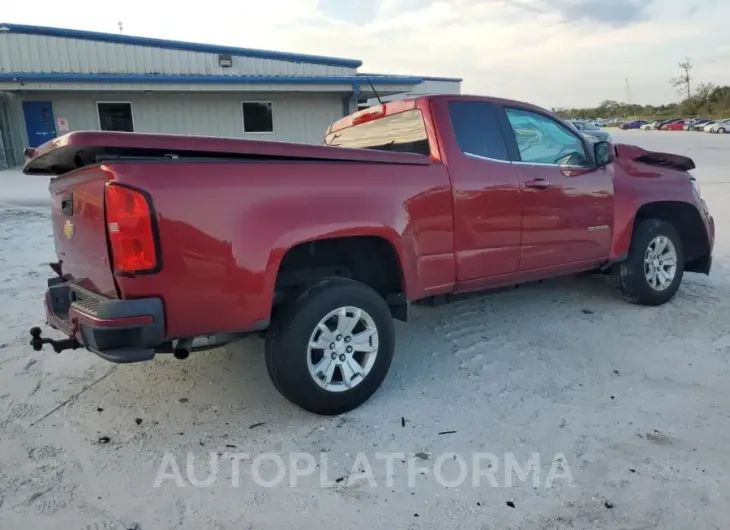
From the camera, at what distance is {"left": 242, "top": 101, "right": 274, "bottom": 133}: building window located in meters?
19.4

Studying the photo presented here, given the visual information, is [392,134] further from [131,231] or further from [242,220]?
[131,231]

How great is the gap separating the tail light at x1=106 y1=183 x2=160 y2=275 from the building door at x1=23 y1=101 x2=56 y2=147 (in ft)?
60.9

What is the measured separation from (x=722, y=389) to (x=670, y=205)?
2.33 m

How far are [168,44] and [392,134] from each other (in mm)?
17183

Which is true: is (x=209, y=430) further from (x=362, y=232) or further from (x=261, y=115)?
(x=261, y=115)

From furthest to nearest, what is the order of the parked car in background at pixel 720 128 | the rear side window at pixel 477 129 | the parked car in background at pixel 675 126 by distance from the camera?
1. the parked car in background at pixel 675 126
2. the parked car in background at pixel 720 128
3. the rear side window at pixel 477 129

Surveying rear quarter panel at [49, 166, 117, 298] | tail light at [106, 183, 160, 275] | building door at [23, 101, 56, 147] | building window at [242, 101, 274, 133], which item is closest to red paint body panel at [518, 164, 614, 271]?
tail light at [106, 183, 160, 275]

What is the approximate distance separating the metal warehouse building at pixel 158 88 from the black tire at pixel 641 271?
13.6 metres

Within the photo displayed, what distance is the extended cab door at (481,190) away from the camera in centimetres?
384

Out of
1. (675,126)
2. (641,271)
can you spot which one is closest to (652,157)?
(641,271)

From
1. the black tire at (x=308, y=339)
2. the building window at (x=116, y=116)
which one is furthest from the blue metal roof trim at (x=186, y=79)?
the black tire at (x=308, y=339)

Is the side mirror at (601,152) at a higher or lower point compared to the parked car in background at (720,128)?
higher

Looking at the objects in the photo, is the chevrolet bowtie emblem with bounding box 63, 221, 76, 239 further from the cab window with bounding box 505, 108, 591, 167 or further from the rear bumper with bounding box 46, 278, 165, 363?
the cab window with bounding box 505, 108, 591, 167

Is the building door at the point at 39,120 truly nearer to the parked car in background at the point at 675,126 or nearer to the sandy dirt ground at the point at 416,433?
the sandy dirt ground at the point at 416,433
